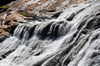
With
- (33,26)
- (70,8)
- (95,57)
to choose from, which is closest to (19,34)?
(33,26)

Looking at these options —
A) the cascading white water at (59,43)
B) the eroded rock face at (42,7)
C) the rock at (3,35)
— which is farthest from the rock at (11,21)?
the eroded rock face at (42,7)

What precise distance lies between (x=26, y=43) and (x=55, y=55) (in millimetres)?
6609

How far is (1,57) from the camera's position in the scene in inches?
735

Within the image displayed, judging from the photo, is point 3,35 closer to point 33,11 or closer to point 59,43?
point 33,11

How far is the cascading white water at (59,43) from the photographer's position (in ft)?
39.8

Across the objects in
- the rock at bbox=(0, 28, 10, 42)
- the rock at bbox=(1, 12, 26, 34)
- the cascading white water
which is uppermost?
the rock at bbox=(1, 12, 26, 34)

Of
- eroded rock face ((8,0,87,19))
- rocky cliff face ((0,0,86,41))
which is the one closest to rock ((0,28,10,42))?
rocky cliff face ((0,0,86,41))

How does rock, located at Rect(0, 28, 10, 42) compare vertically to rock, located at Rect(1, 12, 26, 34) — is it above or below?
below

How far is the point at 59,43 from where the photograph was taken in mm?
15961

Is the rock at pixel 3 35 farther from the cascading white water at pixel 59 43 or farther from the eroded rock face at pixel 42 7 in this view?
the eroded rock face at pixel 42 7

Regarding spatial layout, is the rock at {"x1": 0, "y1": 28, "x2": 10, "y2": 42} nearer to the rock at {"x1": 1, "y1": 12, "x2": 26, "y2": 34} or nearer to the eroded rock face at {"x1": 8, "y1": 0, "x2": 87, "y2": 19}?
the rock at {"x1": 1, "y1": 12, "x2": 26, "y2": 34}

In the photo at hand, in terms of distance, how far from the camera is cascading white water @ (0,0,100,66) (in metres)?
12.1

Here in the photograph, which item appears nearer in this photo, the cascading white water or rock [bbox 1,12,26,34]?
the cascading white water

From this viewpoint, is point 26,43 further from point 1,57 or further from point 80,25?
point 80,25
